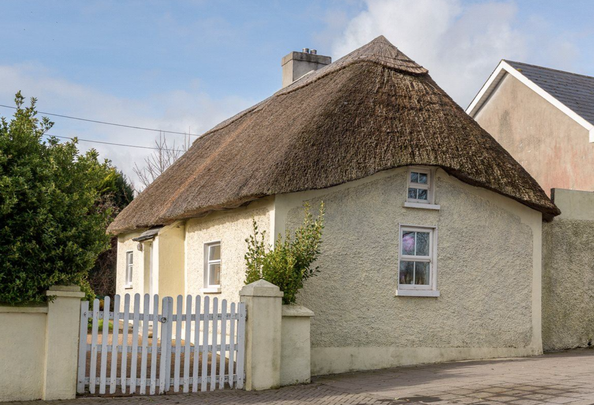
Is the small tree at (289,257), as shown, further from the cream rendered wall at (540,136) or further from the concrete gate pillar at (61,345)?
the cream rendered wall at (540,136)

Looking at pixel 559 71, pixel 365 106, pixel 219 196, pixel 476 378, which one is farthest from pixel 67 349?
pixel 559 71

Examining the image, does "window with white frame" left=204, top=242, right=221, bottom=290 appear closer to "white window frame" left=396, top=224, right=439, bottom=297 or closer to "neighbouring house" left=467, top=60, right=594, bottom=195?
"white window frame" left=396, top=224, right=439, bottom=297

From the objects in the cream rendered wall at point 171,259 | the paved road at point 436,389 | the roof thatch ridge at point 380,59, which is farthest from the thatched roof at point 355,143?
the paved road at point 436,389

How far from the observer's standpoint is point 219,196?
12.1m

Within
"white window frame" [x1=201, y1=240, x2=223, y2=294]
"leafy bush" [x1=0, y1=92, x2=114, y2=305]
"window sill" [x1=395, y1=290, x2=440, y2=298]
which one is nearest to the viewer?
"leafy bush" [x1=0, y1=92, x2=114, y2=305]

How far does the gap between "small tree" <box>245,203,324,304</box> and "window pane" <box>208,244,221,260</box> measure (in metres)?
2.13

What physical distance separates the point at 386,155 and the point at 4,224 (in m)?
6.15

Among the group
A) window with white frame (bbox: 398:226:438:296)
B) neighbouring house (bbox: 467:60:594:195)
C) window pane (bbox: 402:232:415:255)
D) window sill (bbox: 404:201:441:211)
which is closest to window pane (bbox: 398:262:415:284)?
window with white frame (bbox: 398:226:438:296)

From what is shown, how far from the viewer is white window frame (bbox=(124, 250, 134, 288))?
1903 cm

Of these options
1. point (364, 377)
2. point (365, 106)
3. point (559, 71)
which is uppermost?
point (559, 71)

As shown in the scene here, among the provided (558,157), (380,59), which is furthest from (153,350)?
(558,157)

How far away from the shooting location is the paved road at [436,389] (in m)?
8.26

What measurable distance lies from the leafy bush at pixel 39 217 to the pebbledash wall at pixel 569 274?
896 centimetres

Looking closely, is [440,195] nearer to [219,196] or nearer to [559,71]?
[219,196]
